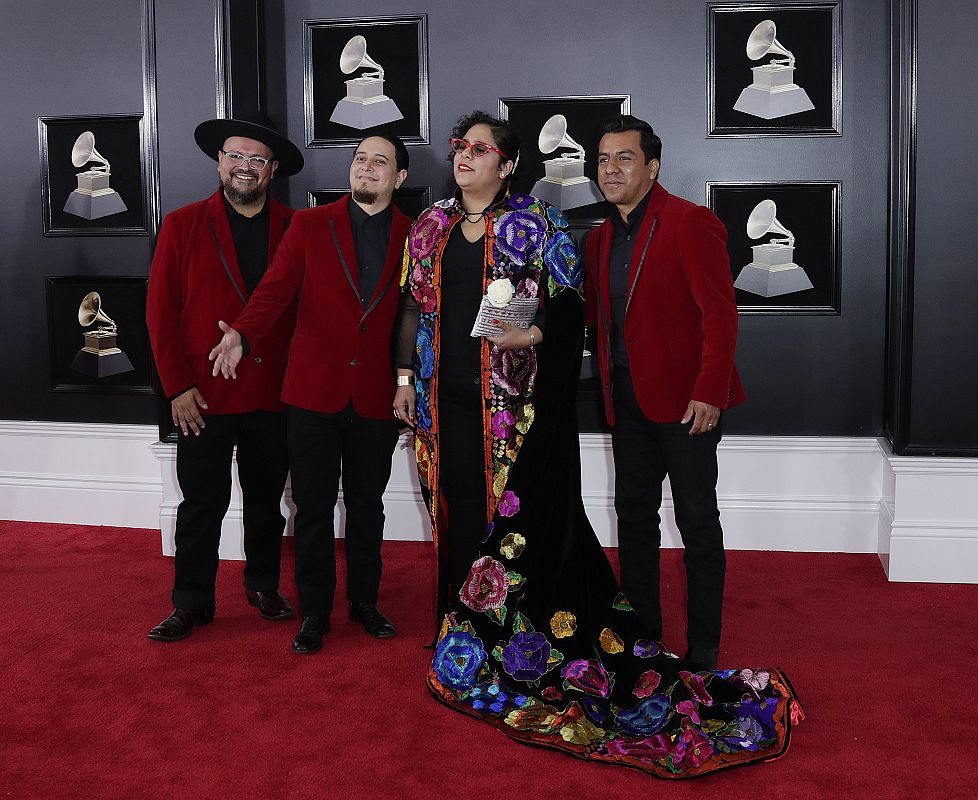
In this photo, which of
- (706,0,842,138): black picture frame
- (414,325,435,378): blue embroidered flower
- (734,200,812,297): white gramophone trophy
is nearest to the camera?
(414,325,435,378): blue embroidered flower

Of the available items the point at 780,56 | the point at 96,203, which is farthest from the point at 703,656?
the point at 96,203

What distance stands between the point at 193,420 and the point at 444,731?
134 cm

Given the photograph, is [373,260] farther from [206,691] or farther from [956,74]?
[956,74]

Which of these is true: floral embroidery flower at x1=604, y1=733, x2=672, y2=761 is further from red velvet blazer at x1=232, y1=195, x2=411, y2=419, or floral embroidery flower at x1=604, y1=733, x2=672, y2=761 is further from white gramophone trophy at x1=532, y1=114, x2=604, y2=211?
white gramophone trophy at x1=532, y1=114, x2=604, y2=211

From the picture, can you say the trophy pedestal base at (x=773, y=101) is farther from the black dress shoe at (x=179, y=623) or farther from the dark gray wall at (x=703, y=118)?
the black dress shoe at (x=179, y=623)

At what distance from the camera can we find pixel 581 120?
4191mm

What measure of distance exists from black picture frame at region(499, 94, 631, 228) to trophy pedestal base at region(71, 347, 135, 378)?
2.02 m

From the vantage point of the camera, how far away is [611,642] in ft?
9.37

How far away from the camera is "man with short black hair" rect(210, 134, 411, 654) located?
313cm

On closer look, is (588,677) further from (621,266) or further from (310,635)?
(621,266)

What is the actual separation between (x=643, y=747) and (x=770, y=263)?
7.83 ft

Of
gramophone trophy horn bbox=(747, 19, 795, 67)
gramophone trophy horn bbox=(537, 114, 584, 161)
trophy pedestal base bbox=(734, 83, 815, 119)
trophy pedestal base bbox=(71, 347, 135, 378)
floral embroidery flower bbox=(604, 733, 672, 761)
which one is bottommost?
floral embroidery flower bbox=(604, 733, 672, 761)

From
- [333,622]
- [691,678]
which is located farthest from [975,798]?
[333,622]

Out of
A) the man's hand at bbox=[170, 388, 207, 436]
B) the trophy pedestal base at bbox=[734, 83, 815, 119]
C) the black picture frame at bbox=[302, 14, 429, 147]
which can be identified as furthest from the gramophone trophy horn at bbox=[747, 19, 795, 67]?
the man's hand at bbox=[170, 388, 207, 436]
